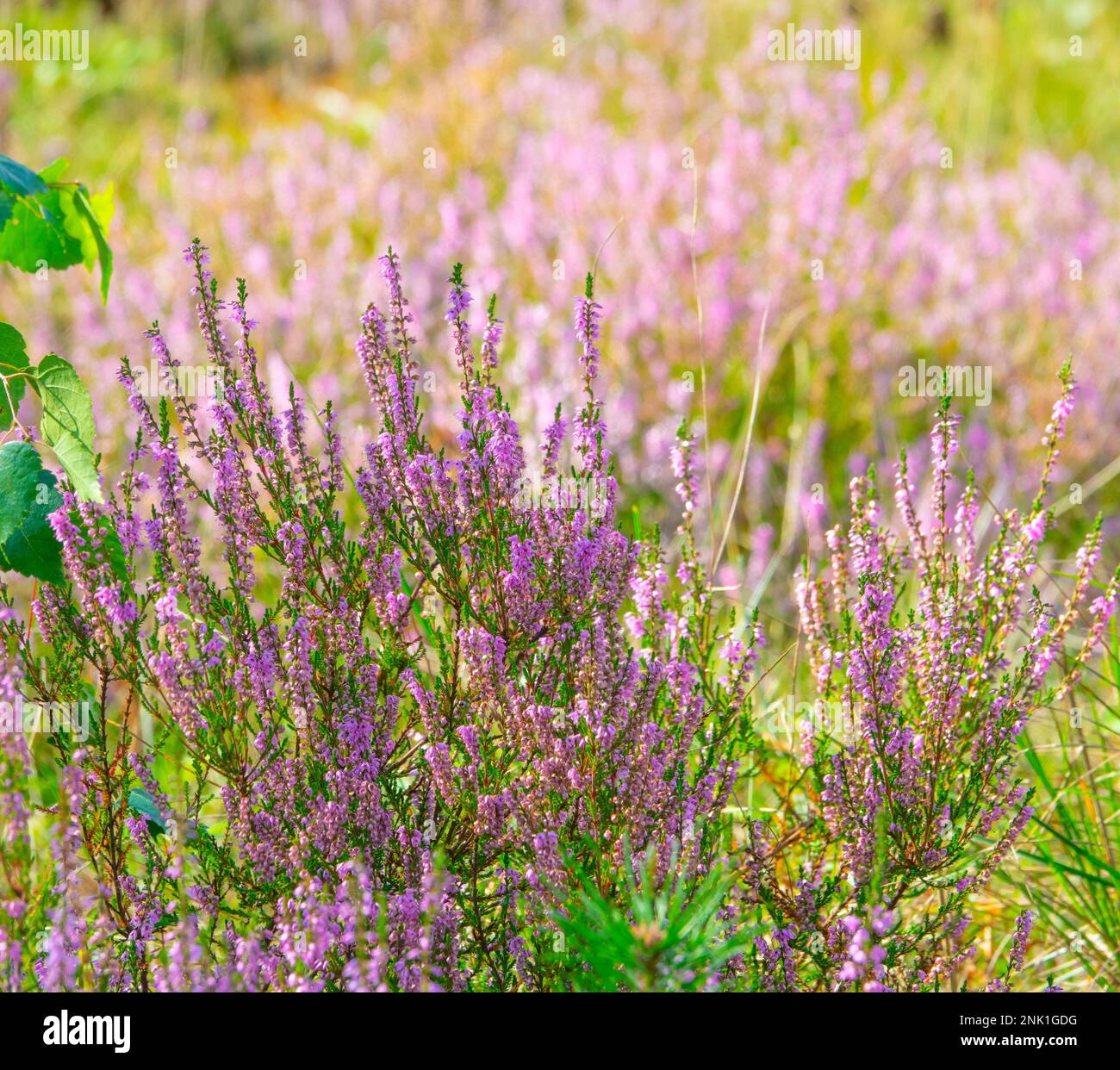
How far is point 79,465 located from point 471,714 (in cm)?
73

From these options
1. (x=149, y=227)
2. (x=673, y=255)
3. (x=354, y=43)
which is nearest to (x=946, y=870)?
(x=673, y=255)

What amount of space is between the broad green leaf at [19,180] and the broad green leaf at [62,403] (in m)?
0.25

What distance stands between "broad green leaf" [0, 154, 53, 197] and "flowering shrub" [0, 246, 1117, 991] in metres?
0.24

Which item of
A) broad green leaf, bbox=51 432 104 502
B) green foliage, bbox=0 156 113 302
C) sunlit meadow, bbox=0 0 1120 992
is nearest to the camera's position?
broad green leaf, bbox=51 432 104 502

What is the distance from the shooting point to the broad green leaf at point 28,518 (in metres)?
1.81

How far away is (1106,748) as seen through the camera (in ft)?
8.41

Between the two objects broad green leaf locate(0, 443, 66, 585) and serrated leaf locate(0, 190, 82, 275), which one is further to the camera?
serrated leaf locate(0, 190, 82, 275)

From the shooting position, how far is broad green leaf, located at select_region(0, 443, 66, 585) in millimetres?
1806

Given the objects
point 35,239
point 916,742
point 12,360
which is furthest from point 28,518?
point 916,742

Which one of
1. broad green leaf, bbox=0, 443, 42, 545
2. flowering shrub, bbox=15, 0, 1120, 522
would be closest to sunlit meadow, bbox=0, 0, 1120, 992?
broad green leaf, bbox=0, 443, 42, 545

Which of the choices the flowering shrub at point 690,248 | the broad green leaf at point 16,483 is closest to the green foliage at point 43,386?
the broad green leaf at point 16,483

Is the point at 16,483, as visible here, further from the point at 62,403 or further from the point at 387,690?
the point at 387,690

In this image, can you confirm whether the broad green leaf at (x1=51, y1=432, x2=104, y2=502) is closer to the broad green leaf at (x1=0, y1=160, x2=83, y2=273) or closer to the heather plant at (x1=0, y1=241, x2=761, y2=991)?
the heather plant at (x1=0, y1=241, x2=761, y2=991)

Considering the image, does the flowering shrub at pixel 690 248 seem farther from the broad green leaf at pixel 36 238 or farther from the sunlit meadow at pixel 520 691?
the broad green leaf at pixel 36 238
